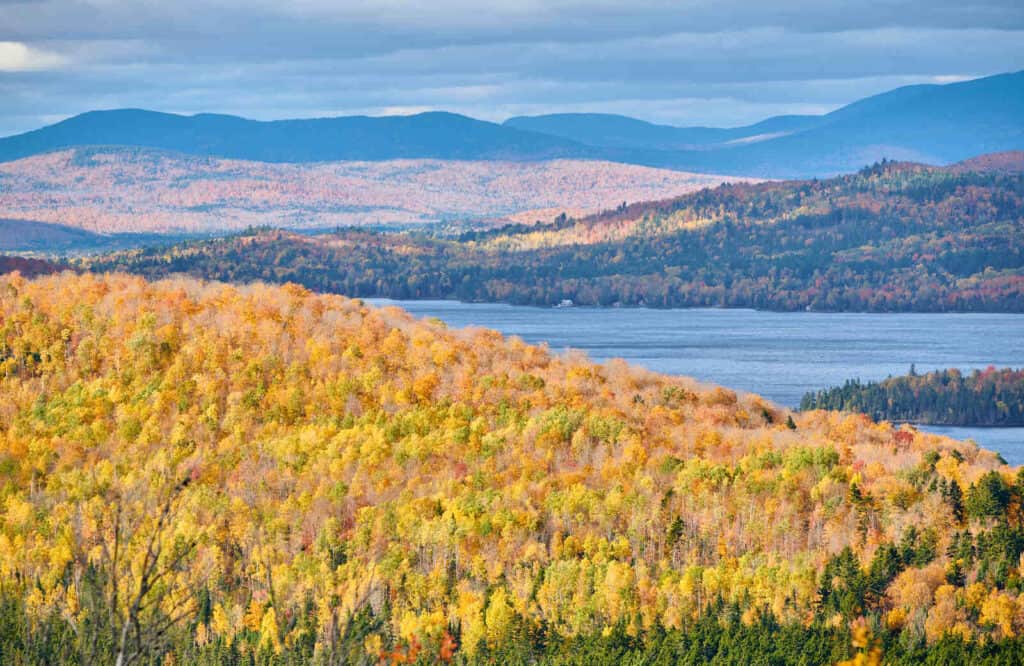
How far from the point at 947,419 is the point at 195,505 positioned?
12529 cm

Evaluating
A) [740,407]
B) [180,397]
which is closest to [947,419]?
[740,407]

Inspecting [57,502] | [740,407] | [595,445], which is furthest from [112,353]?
[740,407]

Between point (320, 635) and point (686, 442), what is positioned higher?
point (686, 442)

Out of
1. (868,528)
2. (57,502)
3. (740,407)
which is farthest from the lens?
(740,407)

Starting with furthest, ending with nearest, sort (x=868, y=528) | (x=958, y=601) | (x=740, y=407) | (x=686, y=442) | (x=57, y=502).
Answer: (x=740, y=407) → (x=686, y=442) → (x=57, y=502) → (x=868, y=528) → (x=958, y=601)

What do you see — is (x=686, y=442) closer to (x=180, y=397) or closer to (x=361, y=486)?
(x=361, y=486)

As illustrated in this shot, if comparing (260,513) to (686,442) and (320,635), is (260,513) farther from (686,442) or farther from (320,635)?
(686,442)

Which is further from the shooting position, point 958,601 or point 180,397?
point 180,397

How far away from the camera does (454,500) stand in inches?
3917

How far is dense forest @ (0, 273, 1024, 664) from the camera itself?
84688 millimetres

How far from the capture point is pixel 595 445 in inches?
4176

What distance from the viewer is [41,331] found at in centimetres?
11556

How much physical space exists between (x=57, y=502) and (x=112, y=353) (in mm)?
16678

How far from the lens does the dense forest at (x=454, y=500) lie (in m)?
84.7
